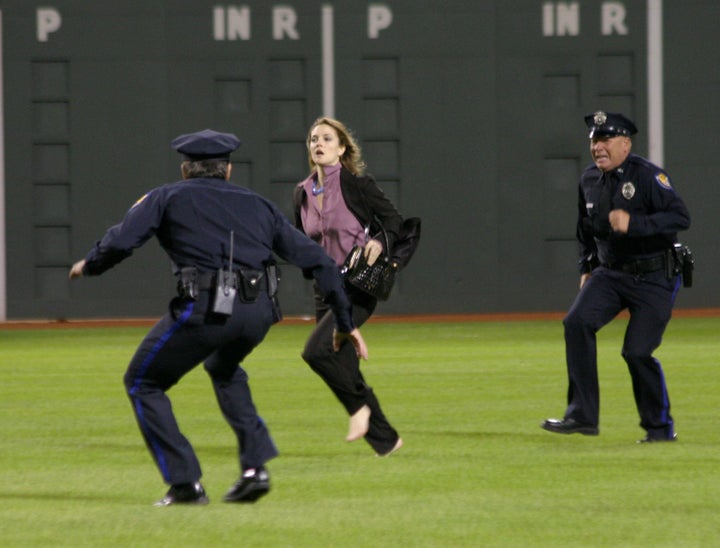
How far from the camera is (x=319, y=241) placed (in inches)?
349

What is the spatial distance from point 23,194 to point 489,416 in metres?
12.2

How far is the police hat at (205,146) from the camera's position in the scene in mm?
7027

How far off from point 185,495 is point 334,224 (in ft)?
7.32

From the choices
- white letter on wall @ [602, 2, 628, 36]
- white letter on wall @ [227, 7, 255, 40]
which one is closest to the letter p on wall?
white letter on wall @ [227, 7, 255, 40]

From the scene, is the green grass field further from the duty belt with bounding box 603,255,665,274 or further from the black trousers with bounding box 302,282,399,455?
the duty belt with bounding box 603,255,665,274

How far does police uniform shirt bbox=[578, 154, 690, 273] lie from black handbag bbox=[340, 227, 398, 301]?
1467 millimetres

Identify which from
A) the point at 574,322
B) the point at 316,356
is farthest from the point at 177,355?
the point at 574,322

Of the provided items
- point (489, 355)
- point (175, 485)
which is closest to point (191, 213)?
point (175, 485)

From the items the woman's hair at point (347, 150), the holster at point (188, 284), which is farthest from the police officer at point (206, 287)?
the woman's hair at point (347, 150)

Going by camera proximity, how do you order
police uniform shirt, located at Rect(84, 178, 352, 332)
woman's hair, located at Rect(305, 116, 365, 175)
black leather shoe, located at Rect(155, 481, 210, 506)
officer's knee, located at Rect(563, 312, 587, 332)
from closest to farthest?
police uniform shirt, located at Rect(84, 178, 352, 332) → black leather shoe, located at Rect(155, 481, 210, 506) → woman's hair, located at Rect(305, 116, 365, 175) → officer's knee, located at Rect(563, 312, 587, 332)

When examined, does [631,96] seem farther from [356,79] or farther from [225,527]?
[225,527]

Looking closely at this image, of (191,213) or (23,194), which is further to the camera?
(23,194)

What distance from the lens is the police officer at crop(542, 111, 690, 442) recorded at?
30.6 feet

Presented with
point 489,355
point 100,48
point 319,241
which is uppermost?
point 100,48
